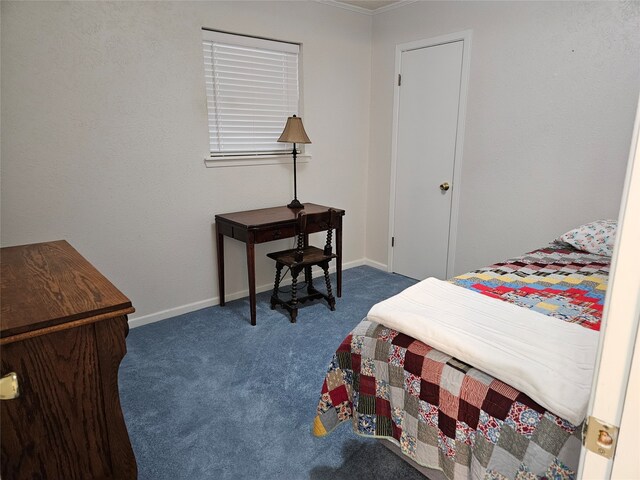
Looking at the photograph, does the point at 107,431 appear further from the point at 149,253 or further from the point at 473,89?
the point at 473,89

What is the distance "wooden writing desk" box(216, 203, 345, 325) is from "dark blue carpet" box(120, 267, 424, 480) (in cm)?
33

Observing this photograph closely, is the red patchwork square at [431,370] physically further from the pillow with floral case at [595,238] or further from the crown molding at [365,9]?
the crown molding at [365,9]

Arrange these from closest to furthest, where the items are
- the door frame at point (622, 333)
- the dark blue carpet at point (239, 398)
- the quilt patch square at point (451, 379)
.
A: 1. the door frame at point (622, 333)
2. the quilt patch square at point (451, 379)
3. the dark blue carpet at point (239, 398)

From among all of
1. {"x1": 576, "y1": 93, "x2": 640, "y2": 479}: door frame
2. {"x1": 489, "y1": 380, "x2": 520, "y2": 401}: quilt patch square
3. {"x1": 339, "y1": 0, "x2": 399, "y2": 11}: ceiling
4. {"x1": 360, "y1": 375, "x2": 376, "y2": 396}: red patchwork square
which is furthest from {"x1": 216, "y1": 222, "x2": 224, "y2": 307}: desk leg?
{"x1": 576, "y1": 93, "x2": 640, "y2": 479}: door frame

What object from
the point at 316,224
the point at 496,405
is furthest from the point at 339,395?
the point at 316,224

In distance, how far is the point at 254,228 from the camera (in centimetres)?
280

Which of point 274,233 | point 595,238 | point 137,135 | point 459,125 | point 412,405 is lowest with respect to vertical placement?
point 412,405

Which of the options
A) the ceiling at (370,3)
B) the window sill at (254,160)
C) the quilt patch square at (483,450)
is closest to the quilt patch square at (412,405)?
the quilt patch square at (483,450)

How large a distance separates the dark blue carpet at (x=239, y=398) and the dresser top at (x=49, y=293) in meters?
0.85

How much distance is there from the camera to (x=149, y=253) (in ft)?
9.63

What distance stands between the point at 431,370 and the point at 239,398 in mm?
1234

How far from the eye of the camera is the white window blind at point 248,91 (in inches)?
121

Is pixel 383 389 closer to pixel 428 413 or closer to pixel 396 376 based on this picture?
pixel 396 376

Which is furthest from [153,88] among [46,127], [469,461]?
[469,461]
